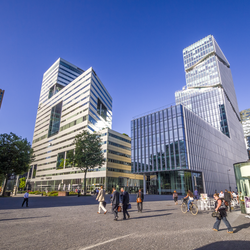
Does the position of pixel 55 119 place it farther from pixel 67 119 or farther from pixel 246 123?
pixel 246 123

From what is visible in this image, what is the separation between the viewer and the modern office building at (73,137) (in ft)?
192

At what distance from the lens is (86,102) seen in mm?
66562

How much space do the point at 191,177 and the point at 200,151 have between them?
8.28 metres

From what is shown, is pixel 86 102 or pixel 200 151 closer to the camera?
pixel 200 151

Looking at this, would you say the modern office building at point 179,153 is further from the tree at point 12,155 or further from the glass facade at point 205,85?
the tree at point 12,155

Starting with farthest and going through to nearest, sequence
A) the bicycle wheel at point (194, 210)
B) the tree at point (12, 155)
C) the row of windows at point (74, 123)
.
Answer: the row of windows at point (74, 123)
the tree at point (12, 155)
the bicycle wheel at point (194, 210)

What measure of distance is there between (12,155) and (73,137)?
31.9 metres

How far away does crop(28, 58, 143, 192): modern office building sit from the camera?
58.4 meters

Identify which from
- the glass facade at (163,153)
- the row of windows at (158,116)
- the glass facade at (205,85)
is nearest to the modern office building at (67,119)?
the row of windows at (158,116)

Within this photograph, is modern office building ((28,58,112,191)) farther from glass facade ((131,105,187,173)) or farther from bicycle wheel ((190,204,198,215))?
bicycle wheel ((190,204,198,215))

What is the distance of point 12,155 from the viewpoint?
35.2m

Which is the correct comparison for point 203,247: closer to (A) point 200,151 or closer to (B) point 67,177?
(A) point 200,151

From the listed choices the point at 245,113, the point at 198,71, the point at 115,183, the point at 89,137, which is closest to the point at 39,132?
the point at 115,183

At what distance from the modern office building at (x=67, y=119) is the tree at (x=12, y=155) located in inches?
1050
